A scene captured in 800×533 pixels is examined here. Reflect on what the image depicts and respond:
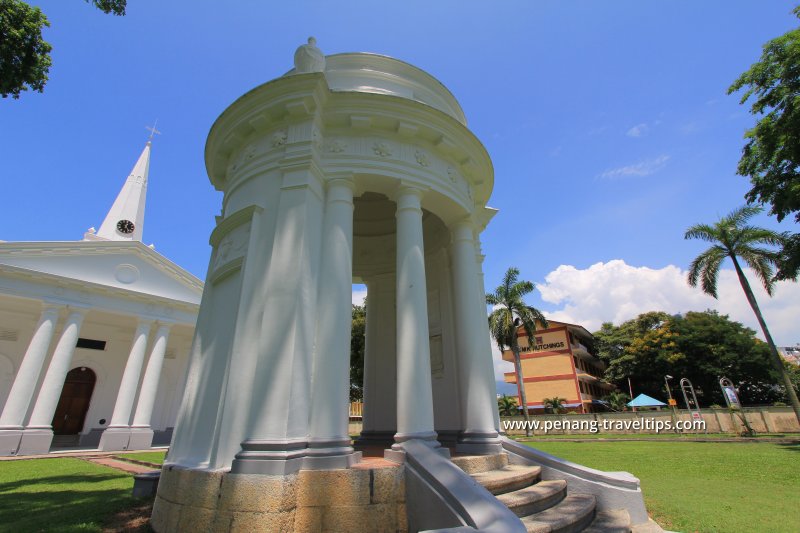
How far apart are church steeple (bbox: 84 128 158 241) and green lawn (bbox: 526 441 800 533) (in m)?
34.1

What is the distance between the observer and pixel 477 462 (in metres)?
5.61

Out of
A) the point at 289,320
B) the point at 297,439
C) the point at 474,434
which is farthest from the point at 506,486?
the point at 289,320

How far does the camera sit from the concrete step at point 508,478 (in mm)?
4883

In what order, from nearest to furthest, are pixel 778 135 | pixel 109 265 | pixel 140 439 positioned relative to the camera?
pixel 778 135
pixel 140 439
pixel 109 265

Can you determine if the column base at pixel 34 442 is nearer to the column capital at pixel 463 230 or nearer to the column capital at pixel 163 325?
the column capital at pixel 163 325

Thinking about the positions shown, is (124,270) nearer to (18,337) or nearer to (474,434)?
(18,337)

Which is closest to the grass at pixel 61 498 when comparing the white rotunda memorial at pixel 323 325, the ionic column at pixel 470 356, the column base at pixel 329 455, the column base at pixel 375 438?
the white rotunda memorial at pixel 323 325

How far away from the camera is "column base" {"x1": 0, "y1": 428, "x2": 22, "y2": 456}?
16625 millimetres

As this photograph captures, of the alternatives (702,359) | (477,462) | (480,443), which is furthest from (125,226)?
(702,359)

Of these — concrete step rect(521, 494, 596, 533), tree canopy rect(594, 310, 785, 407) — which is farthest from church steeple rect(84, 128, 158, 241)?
tree canopy rect(594, 310, 785, 407)

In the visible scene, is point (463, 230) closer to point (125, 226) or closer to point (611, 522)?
point (611, 522)

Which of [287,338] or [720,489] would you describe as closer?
[287,338]

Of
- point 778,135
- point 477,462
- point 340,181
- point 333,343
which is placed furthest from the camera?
point 778,135

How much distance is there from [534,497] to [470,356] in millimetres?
2443
